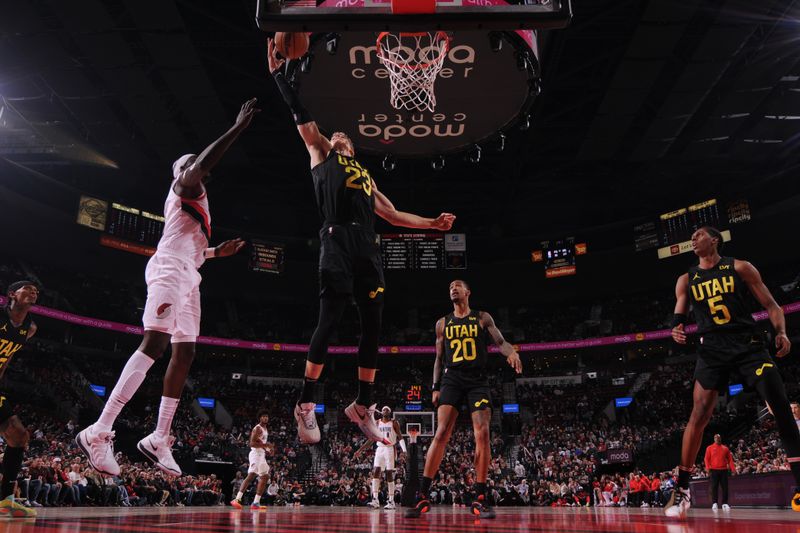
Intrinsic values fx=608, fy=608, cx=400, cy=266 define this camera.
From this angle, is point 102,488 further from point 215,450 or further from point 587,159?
point 587,159

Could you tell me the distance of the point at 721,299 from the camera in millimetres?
5555

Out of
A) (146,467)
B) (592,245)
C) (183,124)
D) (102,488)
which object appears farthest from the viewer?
(592,245)

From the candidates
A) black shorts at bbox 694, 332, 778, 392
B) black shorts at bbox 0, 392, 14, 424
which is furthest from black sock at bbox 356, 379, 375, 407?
black shorts at bbox 0, 392, 14, 424

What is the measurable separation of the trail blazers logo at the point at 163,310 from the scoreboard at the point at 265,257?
74.8ft

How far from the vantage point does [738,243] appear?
26.4 m

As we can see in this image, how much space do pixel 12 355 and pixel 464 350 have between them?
4.62 metres

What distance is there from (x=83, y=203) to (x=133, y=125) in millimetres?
5005

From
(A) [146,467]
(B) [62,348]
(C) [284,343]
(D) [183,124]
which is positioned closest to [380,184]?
(D) [183,124]

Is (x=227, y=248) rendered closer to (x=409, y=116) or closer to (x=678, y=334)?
(x=678, y=334)

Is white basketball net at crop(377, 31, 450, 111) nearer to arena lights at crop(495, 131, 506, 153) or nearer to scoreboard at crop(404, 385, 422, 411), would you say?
arena lights at crop(495, 131, 506, 153)

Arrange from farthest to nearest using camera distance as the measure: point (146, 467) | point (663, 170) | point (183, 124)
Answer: point (663, 170), point (183, 124), point (146, 467)

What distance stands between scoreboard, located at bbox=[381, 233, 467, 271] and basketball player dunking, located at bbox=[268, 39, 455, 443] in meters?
20.3

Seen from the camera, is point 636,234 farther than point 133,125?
Yes

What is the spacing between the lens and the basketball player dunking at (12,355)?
19.5ft
